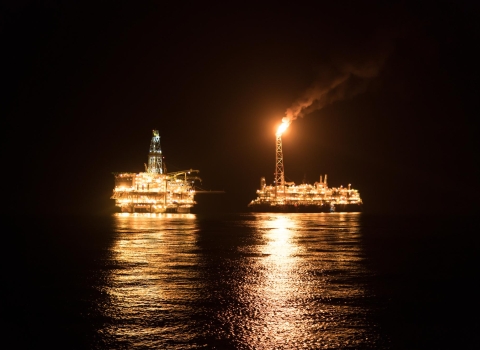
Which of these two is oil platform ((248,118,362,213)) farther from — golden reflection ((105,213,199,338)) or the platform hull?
golden reflection ((105,213,199,338))

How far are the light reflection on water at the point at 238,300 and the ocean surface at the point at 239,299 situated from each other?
0.03 metres

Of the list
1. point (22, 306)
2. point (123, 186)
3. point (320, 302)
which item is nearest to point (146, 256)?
point (22, 306)

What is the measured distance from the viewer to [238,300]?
45.7 feet

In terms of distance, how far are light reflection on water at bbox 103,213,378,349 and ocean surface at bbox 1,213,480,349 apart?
0.03 m

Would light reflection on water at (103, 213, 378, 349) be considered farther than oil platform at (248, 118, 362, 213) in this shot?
No

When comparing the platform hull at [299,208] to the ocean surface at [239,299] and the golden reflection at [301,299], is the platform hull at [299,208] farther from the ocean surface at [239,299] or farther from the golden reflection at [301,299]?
the golden reflection at [301,299]

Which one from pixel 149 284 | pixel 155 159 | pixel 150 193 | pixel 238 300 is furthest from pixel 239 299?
pixel 155 159

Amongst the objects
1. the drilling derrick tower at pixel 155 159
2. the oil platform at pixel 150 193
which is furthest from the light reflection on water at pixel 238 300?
the drilling derrick tower at pixel 155 159

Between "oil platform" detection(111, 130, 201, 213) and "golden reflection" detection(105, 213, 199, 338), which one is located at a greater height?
"oil platform" detection(111, 130, 201, 213)

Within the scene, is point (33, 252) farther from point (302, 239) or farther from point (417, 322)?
point (417, 322)

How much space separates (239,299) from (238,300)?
136mm

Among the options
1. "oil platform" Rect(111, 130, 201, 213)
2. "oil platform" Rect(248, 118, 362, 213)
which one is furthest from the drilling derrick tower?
"oil platform" Rect(248, 118, 362, 213)

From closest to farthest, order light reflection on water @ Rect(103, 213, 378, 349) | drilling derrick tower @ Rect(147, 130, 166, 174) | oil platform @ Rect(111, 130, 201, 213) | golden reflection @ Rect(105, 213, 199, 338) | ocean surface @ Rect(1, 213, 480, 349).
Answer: light reflection on water @ Rect(103, 213, 378, 349) < ocean surface @ Rect(1, 213, 480, 349) < golden reflection @ Rect(105, 213, 199, 338) < oil platform @ Rect(111, 130, 201, 213) < drilling derrick tower @ Rect(147, 130, 166, 174)

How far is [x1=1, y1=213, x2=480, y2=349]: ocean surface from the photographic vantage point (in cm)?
1040
